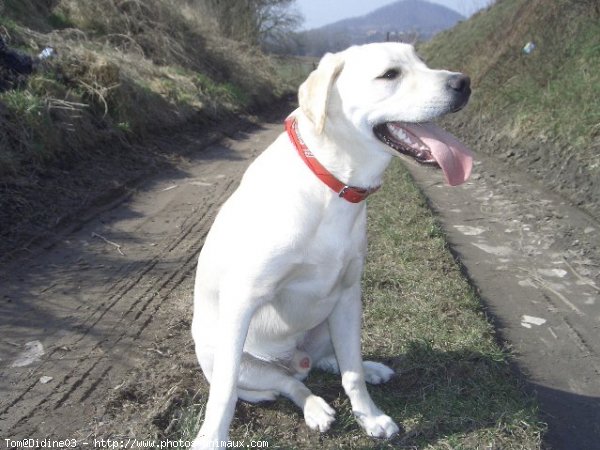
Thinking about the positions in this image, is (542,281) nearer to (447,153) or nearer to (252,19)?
(447,153)

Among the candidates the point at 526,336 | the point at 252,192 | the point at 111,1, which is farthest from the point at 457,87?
the point at 111,1

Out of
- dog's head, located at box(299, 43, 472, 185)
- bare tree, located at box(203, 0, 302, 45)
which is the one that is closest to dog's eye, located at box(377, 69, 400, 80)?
dog's head, located at box(299, 43, 472, 185)

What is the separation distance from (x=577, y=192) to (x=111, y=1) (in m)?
10.5

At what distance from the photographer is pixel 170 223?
5500 millimetres

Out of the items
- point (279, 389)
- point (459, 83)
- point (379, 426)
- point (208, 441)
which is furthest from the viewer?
point (279, 389)

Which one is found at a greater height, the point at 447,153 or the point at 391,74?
the point at 391,74

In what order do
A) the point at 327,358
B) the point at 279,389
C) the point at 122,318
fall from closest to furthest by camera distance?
the point at 279,389
the point at 327,358
the point at 122,318

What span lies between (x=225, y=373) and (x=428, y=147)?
1230 millimetres

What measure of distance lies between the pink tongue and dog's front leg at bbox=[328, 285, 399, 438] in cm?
66

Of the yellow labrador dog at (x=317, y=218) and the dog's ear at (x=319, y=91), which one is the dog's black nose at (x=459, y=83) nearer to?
the yellow labrador dog at (x=317, y=218)

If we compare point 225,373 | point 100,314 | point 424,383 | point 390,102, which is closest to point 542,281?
point 424,383

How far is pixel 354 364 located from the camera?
270 centimetres

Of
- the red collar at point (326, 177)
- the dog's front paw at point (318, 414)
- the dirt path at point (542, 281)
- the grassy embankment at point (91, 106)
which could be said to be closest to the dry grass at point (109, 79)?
the grassy embankment at point (91, 106)

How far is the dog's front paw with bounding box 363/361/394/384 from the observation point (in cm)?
303
